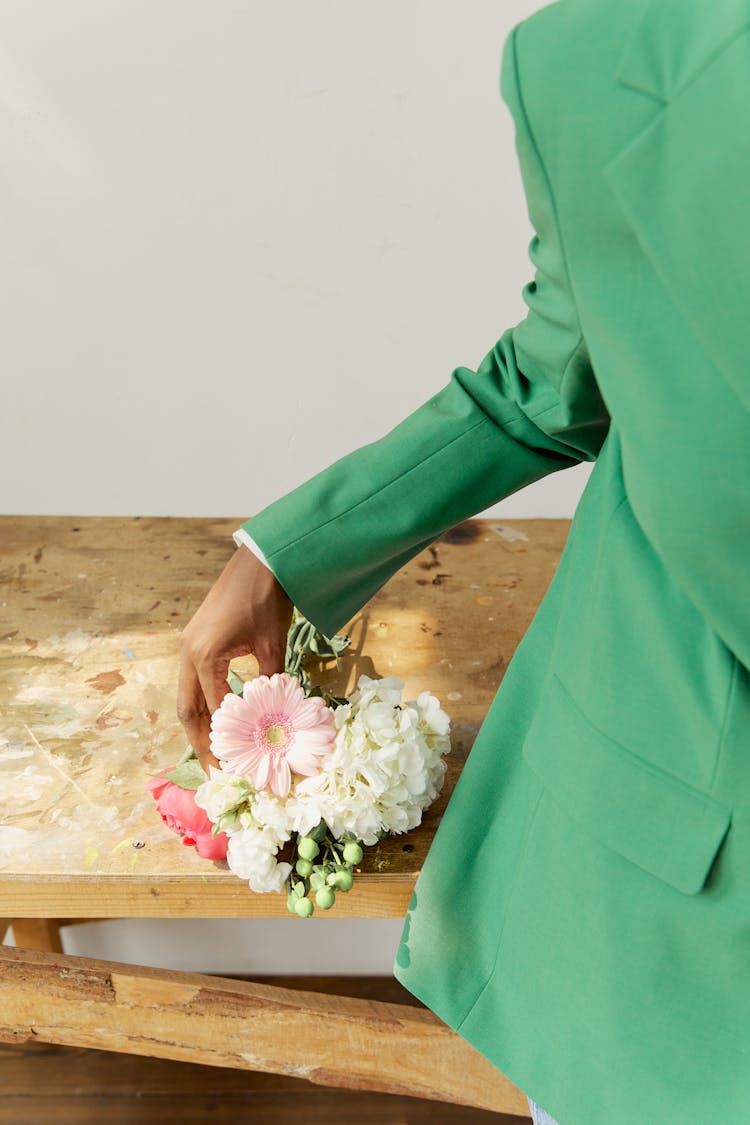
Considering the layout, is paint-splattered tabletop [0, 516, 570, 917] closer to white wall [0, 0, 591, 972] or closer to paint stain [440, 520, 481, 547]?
paint stain [440, 520, 481, 547]

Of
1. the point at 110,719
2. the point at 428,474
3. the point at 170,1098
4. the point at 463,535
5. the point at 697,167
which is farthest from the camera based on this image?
the point at 170,1098

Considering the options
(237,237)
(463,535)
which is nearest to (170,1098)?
(463,535)

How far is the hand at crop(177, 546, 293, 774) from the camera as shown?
0.84 metres

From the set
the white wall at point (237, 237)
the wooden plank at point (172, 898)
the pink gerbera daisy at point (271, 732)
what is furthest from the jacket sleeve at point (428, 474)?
the white wall at point (237, 237)

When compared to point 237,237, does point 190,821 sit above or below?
below

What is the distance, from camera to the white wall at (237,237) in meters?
1.54

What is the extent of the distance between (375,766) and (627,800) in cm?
30

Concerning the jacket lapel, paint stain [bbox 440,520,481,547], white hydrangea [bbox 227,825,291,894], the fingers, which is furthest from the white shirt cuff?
paint stain [bbox 440,520,481,547]

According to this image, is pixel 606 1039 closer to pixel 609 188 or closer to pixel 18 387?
pixel 609 188

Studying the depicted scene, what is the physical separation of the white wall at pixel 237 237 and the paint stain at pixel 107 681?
0.68m

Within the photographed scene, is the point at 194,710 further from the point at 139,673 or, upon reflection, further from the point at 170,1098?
the point at 170,1098

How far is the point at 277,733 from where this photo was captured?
0.92m

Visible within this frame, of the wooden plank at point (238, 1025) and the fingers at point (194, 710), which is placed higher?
the fingers at point (194, 710)

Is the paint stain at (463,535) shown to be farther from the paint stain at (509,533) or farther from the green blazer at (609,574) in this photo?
the green blazer at (609,574)
